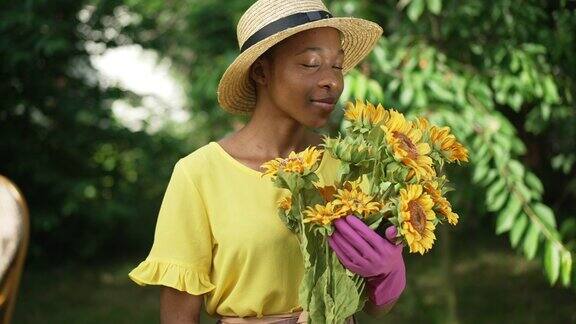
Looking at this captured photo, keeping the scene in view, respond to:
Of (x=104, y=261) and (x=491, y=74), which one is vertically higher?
(x=491, y=74)

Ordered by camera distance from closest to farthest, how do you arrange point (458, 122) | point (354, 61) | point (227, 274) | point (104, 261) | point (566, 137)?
point (227, 274)
point (354, 61)
point (458, 122)
point (566, 137)
point (104, 261)

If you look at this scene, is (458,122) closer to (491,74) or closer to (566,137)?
(491,74)

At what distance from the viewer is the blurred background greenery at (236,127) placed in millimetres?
3691

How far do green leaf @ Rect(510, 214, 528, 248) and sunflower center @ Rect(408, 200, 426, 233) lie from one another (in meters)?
1.93

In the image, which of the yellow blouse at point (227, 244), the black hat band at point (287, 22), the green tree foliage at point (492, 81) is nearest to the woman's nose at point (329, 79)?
the black hat band at point (287, 22)

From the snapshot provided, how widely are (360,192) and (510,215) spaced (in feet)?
6.61

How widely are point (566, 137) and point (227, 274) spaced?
312 cm

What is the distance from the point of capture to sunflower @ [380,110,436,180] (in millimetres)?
1573

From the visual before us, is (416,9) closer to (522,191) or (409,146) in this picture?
(522,191)

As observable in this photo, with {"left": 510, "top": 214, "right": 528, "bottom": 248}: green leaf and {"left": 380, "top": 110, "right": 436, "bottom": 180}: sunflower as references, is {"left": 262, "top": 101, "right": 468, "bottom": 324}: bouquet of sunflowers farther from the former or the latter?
{"left": 510, "top": 214, "right": 528, "bottom": 248}: green leaf

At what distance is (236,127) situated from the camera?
5.71 m

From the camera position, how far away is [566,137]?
4512mm

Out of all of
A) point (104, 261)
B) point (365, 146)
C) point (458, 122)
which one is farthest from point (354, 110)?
point (104, 261)

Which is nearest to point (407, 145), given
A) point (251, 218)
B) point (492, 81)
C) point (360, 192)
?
point (360, 192)
